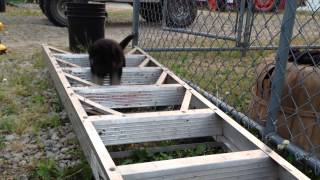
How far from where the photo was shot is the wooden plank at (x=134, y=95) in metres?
3.05

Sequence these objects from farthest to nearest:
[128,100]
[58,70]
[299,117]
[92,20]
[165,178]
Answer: [92,20] → [58,70] → [128,100] → [299,117] → [165,178]

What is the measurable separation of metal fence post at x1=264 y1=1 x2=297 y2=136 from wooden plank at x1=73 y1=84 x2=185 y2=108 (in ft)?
2.69

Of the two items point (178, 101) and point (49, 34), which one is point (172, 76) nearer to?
point (178, 101)

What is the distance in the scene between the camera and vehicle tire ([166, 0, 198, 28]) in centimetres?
561

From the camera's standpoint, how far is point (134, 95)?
3127 millimetres

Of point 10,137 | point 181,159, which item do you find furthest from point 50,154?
point 181,159

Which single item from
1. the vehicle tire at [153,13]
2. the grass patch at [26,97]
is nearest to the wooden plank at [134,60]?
the grass patch at [26,97]

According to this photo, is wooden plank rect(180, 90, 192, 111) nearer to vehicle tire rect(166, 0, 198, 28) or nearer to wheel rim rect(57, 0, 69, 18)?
vehicle tire rect(166, 0, 198, 28)

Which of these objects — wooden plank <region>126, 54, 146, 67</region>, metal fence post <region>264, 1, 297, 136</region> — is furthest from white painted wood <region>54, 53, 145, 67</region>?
metal fence post <region>264, 1, 297, 136</region>

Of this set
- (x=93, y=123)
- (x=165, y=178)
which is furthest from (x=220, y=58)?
(x=165, y=178)

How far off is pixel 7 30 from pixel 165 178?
7072 millimetres

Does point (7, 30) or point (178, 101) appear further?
point (7, 30)

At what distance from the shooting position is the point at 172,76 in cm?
357

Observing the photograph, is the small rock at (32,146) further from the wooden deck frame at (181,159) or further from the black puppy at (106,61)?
the black puppy at (106,61)
